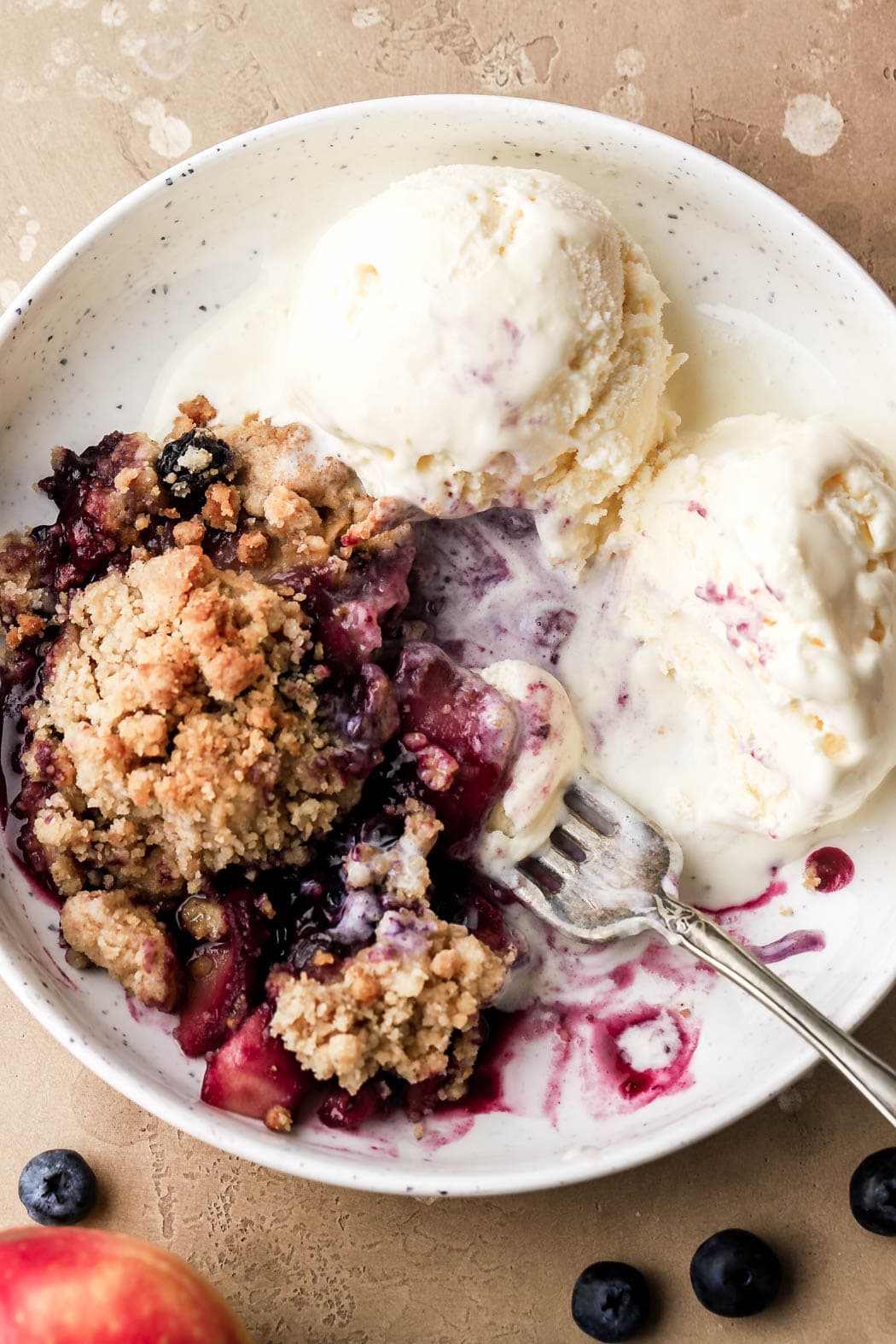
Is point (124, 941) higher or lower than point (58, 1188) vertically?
higher

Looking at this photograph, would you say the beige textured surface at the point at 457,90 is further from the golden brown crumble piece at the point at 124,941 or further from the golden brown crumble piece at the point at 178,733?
the golden brown crumble piece at the point at 178,733

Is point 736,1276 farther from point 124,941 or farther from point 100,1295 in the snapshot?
point 124,941

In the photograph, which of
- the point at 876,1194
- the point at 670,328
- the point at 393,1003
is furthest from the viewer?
the point at 670,328

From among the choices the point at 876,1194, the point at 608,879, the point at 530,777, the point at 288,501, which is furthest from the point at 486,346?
the point at 876,1194

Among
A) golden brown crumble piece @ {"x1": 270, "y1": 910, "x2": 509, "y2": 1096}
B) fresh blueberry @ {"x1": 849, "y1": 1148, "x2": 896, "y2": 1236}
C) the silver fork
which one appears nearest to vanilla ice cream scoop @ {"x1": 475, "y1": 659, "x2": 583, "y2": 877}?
the silver fork

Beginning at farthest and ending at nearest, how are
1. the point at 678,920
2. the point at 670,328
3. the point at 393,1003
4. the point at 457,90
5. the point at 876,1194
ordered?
the point at 457,90, the point at 670,328, the point at 876,1194, the point at 678,920, the point at 393,1003
